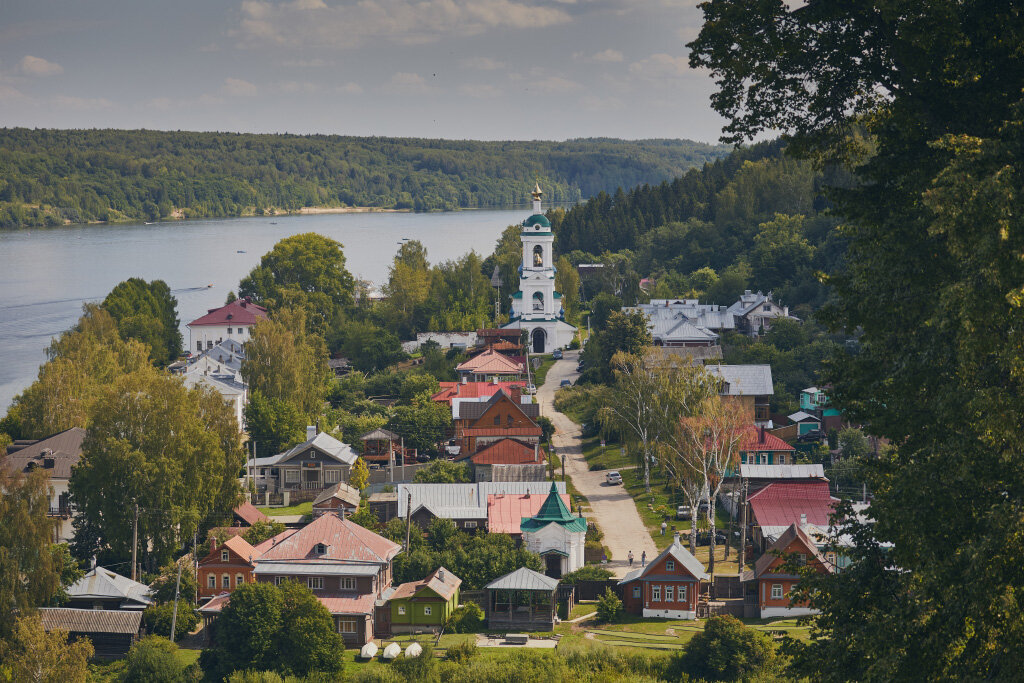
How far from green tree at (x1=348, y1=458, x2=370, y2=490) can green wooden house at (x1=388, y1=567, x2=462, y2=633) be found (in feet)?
31.8

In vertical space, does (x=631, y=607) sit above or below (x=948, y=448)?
below

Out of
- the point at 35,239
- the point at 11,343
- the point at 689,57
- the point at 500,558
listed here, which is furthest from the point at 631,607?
the point at 35,239

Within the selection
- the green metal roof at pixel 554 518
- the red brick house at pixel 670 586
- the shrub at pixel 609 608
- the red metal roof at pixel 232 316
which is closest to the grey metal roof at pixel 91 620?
the green metal roof at pixel 554 518

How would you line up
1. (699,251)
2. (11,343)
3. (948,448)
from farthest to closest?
→ 1. (699,251)
2. (11,343)
3. (948,448)

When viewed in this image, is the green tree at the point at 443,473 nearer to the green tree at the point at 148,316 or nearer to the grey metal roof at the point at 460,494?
the grey metal roof at the point at 460,494

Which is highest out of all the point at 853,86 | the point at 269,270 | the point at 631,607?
the point at 853,86

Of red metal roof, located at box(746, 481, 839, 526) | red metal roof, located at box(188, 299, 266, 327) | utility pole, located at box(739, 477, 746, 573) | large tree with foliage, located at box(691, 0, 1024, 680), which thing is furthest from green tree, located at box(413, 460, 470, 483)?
red metal roof, located at box(188, 299, 266, 327)

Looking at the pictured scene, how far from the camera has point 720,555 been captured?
3378 centimetres

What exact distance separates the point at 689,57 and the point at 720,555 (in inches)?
931

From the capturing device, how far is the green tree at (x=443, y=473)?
126 ft

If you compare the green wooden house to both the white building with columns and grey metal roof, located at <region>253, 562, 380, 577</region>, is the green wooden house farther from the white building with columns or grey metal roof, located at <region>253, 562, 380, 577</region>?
the white building with columns

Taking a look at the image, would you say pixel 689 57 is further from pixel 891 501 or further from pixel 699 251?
pixel 699 251

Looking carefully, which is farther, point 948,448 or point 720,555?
point 720,555

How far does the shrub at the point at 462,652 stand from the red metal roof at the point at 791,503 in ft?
34.4
